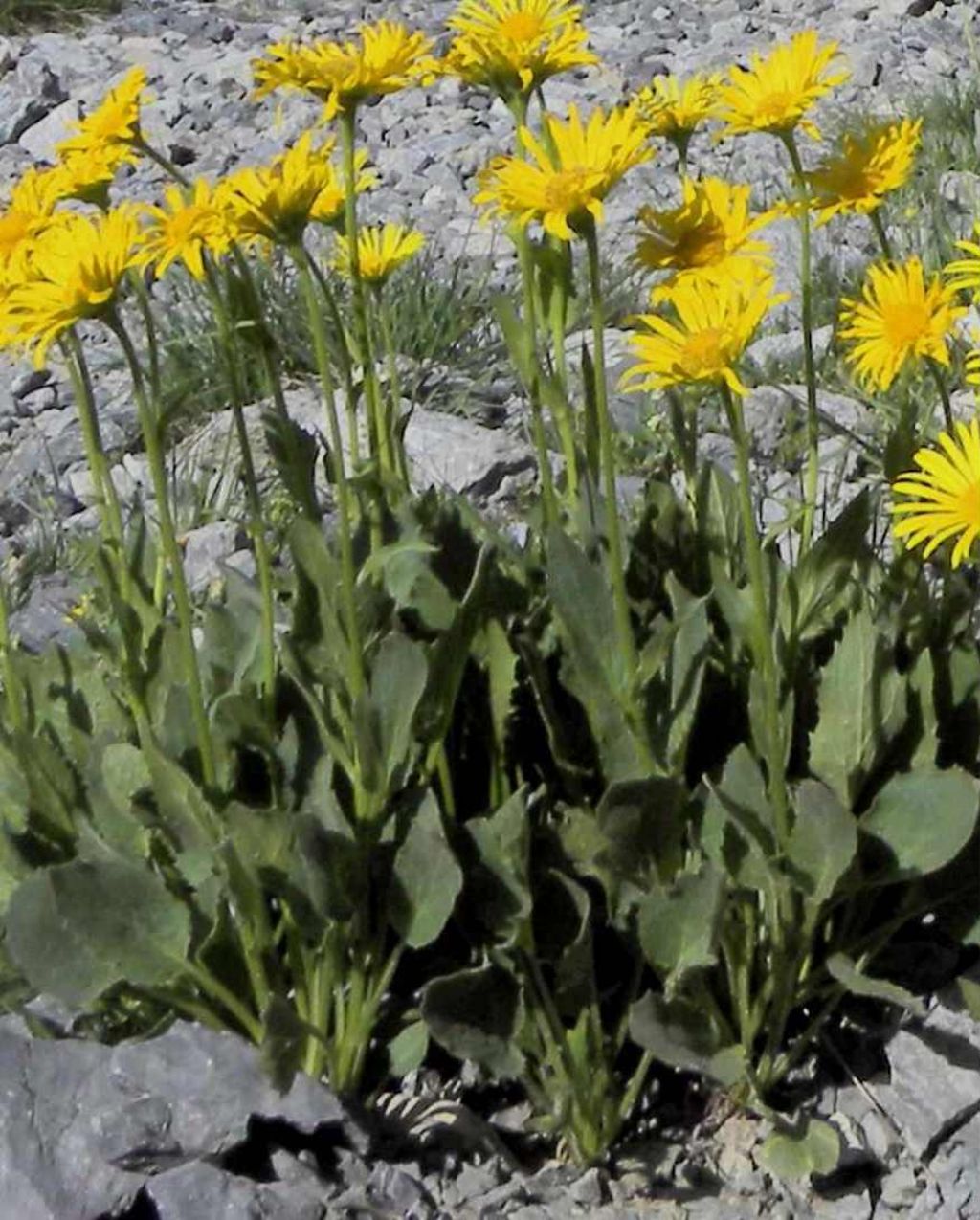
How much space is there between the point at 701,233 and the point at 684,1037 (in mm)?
836

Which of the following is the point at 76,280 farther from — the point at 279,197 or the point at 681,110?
the point at 681,110

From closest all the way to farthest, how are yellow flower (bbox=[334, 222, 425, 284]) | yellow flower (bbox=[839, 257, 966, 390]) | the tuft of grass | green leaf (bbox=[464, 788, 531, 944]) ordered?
green leaf (bbox=[464, 788, 531, 944])
yellow flower (bbox=[839, 257, 966, 390])
yellow flower (bbox=[334, 222, 425, 284])
the tuft of grass

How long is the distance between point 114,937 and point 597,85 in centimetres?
437

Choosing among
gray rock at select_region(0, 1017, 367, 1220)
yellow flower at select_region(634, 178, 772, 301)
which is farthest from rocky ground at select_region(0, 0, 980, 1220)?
yellow flower at select_region(634, 178, 772, 301)

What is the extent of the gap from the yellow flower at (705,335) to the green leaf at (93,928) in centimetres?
71

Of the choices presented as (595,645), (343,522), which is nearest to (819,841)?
(595,645)

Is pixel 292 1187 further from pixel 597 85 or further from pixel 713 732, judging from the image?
pixel 597 85

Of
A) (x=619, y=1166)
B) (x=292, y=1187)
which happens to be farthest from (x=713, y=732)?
(x=292, y=1187)

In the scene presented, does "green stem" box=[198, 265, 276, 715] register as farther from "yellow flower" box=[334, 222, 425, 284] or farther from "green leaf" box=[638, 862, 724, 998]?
"green leaf" box=[638, 862, 724, 998]

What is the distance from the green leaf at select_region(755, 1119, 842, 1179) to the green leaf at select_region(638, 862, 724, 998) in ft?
0.76

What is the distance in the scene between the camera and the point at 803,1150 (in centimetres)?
213

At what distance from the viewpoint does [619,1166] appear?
2.21 meters

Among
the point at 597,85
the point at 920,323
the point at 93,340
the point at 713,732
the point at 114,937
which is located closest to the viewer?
the point at 114,937

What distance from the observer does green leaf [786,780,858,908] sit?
199cm
